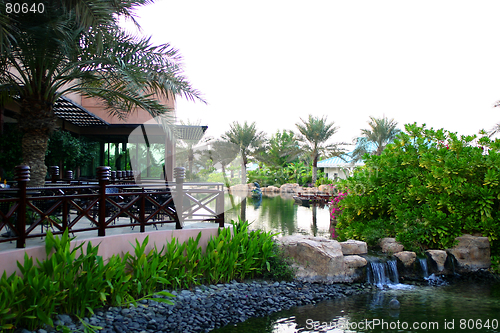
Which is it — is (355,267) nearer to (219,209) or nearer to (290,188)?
(219,209)

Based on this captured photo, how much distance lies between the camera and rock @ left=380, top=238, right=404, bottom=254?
27.3 feet

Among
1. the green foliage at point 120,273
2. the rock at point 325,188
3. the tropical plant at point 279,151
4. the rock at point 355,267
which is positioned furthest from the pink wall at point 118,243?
the tropical plant at point 279,151

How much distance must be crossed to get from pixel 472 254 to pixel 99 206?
8169 millimetres

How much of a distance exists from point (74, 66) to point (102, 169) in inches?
97.1

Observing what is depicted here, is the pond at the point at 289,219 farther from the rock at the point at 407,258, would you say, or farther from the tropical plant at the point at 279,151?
the tropical plant at the point at 279,151

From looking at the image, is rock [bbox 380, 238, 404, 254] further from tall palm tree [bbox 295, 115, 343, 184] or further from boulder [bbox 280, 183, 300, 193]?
boulder [bbox 280, 183, 300, 193]

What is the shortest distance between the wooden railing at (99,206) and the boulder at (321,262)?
5.55 ft

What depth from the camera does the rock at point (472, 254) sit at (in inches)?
318

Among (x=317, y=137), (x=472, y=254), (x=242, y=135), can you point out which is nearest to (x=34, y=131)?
(x=472, y=254)

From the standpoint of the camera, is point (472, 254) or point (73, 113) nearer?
point (472, 254)

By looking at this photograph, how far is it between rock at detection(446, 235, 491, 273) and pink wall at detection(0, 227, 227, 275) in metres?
5.76

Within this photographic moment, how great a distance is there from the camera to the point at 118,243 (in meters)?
5.61

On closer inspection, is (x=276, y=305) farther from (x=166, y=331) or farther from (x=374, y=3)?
(x=374, y=3)

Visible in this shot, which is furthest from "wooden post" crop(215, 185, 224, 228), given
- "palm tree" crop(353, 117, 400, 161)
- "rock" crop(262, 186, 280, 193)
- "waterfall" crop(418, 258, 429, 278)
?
"rock" crop(262, 186, 280, 193)
